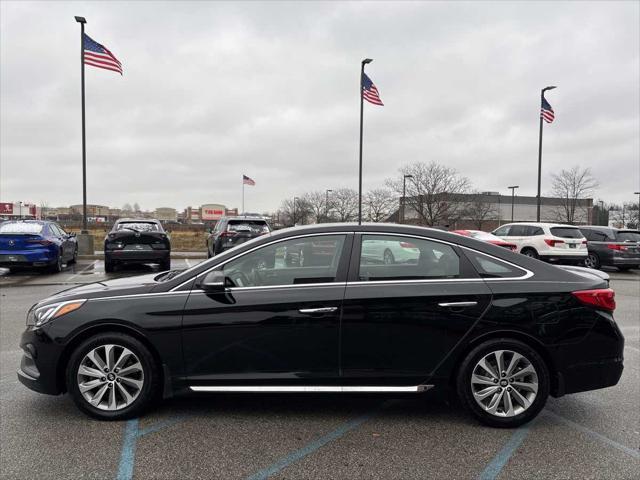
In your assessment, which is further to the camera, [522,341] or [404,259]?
[404,259]

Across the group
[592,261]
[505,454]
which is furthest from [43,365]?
[592,261]

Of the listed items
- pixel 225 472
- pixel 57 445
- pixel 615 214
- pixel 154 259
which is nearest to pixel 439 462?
pixel 225 472

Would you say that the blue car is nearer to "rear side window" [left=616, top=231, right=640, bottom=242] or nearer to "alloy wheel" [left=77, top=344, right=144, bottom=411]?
"alloy wheel" [left=77, top=344, right=144, bottom=411]

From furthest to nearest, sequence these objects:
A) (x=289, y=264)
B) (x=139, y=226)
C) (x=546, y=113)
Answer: (x=546, y=113) < (x=139, y=226) < (x=289, y=264)

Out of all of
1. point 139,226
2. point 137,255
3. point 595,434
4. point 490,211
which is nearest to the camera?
point 595,434

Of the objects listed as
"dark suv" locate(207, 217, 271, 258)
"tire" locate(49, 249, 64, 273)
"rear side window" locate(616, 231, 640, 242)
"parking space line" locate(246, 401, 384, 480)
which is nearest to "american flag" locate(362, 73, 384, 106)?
"dark suv" locate(207, 217, 271, 258)

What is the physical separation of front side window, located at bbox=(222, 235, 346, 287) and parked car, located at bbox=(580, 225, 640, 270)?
55.4 ft

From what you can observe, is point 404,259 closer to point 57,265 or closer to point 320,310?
point 320,310

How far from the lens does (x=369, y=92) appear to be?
22297 mm

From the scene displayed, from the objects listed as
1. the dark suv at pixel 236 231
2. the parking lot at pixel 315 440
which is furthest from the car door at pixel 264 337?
the dark suv at pixel 236 231

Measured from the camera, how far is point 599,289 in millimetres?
3707

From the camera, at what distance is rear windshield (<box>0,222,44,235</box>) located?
1249cm

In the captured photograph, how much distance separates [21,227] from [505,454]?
13.6 m

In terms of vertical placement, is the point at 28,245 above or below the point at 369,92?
below
